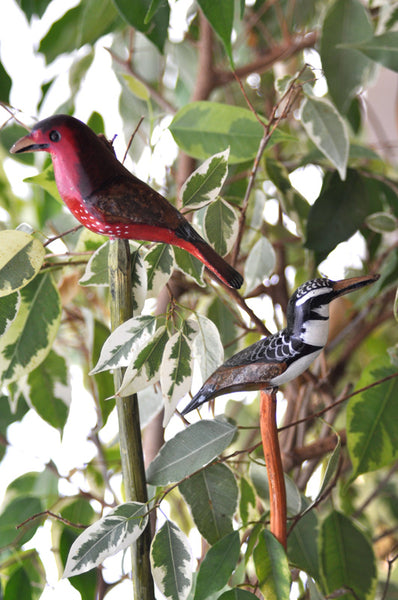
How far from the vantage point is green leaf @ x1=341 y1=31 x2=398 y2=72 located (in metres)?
0.42

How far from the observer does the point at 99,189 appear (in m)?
0.30

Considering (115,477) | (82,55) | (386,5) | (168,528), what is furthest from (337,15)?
A: (115,477)

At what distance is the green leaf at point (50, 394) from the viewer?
17.1 inches

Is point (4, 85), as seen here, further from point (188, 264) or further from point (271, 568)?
point (271, 568)

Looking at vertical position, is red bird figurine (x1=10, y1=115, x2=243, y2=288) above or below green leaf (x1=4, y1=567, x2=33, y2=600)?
above

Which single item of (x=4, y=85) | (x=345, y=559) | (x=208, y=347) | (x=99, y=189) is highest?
(x=4, y=85)

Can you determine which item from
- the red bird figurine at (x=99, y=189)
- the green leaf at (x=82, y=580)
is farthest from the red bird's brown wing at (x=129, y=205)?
the green leaf at (x=82, y=580)

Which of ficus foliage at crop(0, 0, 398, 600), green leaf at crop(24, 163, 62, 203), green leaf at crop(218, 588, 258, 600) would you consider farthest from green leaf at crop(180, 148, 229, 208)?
green leaf at crop(218, 588, 258, 600)

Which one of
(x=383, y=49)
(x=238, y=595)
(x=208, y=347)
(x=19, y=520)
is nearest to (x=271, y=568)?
(x=238, y=595)

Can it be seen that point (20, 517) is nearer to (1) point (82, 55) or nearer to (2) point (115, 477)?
(2) point (115, 477)

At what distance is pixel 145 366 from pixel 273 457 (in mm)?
84

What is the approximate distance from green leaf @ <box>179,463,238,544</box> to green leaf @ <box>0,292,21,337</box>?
0.14 meters

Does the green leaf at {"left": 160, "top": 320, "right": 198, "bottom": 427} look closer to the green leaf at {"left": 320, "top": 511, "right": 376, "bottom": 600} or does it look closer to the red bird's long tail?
the red bird's long tail

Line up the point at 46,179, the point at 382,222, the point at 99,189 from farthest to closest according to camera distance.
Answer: the point at 382,222 < the point at 46,179 < the point at 99,189
